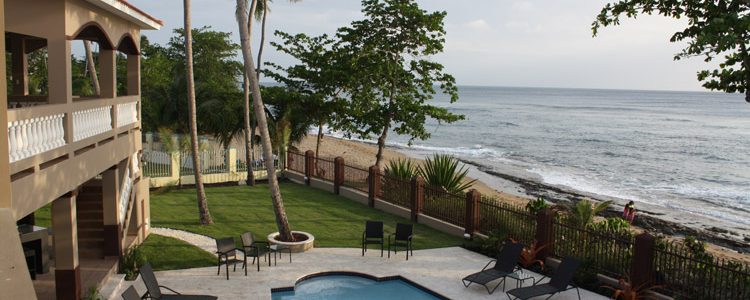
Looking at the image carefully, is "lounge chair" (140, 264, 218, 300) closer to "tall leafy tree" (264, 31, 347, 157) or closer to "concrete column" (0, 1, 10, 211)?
"concrete column" (0, 1, 10, 211)

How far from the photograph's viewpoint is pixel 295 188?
2417 cm

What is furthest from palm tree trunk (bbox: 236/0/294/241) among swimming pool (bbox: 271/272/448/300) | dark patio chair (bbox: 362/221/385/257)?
swimming pool (bbox: 271/272/448/300)

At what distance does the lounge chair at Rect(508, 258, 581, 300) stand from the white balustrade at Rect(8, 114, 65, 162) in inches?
324

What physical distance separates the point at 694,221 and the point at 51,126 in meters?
28.7

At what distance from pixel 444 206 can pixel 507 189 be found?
63.5ft

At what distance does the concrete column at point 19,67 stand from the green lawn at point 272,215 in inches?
198

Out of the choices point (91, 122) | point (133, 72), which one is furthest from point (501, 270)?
point (133, 72)

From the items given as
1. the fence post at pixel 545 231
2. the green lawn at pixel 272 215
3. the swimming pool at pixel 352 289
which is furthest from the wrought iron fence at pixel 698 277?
the green lawn at pixel 272 215

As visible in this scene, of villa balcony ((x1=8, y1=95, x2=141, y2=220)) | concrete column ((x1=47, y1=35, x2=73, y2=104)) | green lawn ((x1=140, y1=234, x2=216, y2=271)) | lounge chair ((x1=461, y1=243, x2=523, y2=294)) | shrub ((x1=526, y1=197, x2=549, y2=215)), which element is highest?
concrete column ((x1=47, y1=35, x2=73, y2=104))

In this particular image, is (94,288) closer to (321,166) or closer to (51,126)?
(51,126)

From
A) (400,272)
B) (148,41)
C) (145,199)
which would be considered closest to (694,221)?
(400,272)

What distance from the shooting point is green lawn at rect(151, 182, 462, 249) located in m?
17.0

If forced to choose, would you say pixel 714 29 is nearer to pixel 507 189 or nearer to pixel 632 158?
pixel 507 189

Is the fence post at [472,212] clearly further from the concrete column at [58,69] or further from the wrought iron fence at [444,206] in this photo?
the concrete column at [58,69]
